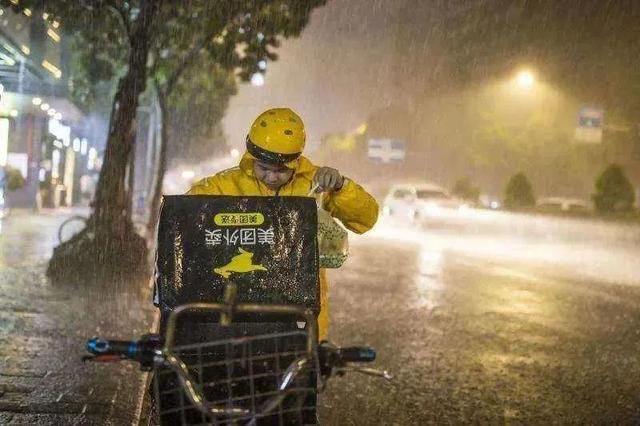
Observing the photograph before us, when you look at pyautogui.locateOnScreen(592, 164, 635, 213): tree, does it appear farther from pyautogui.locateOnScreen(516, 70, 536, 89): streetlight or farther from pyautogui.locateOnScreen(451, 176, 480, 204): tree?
pyautogui.locateOnScreen(451, 176, 480, 204): tree

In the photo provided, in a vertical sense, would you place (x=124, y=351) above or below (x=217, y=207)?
below

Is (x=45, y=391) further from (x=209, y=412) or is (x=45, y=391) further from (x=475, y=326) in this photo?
(x=475, y=326)

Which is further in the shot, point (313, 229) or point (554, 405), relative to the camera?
point (554, 405)

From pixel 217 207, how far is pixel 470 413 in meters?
3.61

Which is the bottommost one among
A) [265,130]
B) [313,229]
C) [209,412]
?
[209,412]

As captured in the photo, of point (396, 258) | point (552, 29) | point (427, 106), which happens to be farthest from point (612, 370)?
point (427, 106)

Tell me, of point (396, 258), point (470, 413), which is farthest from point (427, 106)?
point (470, 413)

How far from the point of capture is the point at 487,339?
343 inches

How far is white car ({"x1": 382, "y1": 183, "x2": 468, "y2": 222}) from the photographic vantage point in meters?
25.7

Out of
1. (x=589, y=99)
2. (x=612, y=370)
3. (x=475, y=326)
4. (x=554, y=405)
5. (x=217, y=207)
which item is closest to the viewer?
(x=217, y=207)

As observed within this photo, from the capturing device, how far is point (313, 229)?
9.89ft

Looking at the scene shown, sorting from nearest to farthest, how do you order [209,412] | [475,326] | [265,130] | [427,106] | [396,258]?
[209,412] → [265,130] → [475,326] → [396,258] → [427,106]

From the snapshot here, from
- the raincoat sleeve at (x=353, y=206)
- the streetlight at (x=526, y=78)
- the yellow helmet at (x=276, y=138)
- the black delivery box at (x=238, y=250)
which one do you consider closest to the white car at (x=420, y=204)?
the streetlight at (x=526, y=78)

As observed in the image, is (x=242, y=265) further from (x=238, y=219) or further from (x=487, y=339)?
(x=487, y=339)
